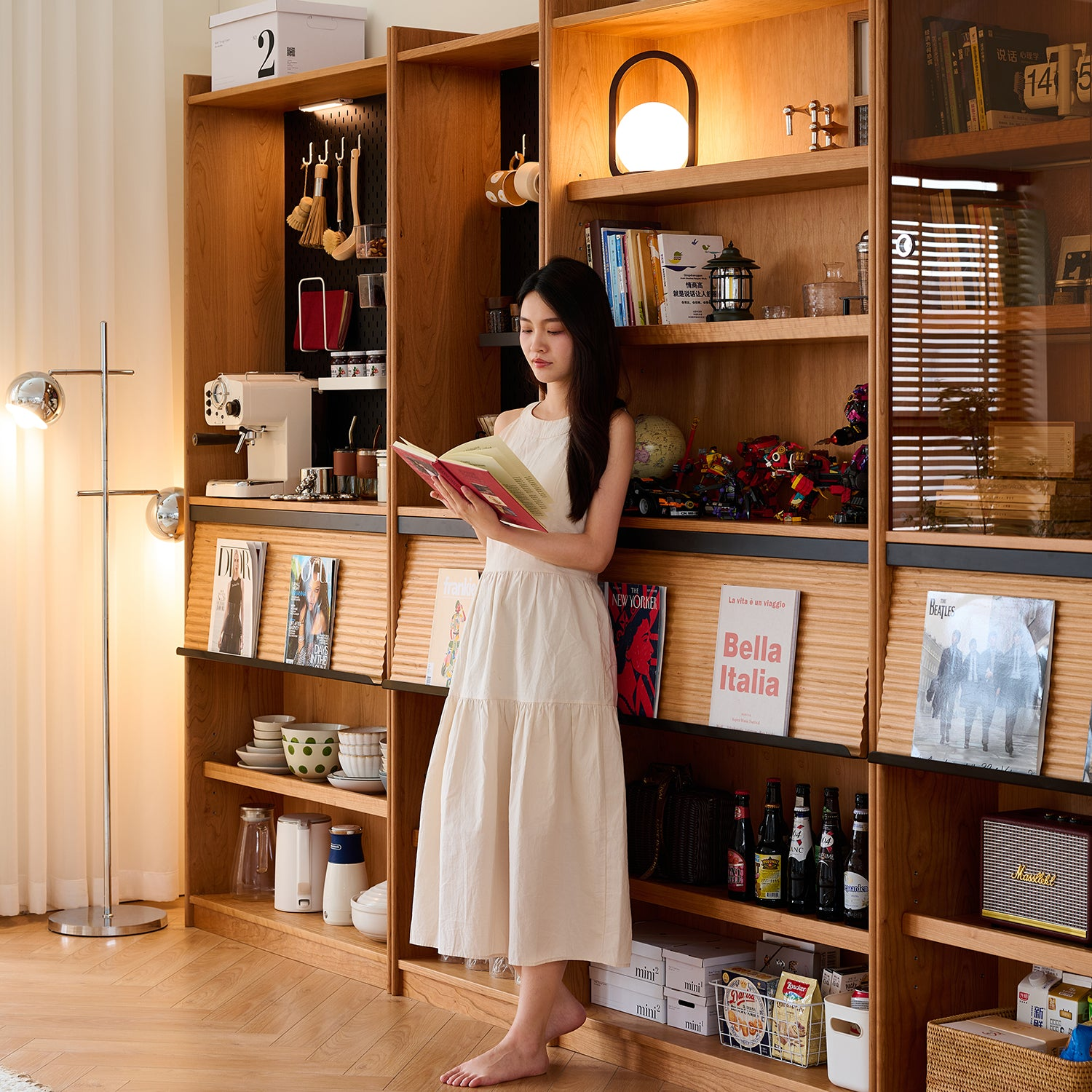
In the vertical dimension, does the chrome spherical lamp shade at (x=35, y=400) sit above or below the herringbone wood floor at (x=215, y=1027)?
above

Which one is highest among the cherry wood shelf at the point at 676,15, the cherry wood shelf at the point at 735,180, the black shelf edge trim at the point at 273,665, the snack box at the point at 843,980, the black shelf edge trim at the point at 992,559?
the cherry wood shelf at the point at 676,15

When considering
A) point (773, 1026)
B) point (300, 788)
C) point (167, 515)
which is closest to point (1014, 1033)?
point (773, 1026)

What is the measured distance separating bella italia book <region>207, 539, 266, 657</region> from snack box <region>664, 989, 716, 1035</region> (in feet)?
5.00

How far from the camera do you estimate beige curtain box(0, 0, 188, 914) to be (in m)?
4.38

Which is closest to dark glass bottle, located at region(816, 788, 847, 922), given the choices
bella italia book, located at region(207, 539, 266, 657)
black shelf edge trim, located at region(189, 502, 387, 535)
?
black shelf edge trim, located at region(189, 502, 387, 535)

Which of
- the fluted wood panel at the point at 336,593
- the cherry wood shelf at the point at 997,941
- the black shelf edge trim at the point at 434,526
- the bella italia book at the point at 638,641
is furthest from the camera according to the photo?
the fluted wood panel at the point at 336,593

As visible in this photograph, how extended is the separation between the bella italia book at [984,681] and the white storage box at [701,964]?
0.83 meters

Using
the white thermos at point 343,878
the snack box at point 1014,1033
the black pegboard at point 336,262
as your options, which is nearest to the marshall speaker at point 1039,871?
the snack box at point 1014,1033

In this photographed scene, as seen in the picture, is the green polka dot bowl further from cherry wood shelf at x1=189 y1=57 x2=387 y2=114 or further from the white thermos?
cherry wood shelf at x1=189 y1=57 x2=387 y2=114

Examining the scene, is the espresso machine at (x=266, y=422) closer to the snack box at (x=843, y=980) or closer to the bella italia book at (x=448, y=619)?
the bella italia book at (x=448, y=619)

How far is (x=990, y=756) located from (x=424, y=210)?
1.98 meters

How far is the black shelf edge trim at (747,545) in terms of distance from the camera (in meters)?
2.87

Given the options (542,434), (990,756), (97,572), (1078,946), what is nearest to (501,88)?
(542,434)

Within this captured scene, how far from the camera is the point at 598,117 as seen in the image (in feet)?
11.2
